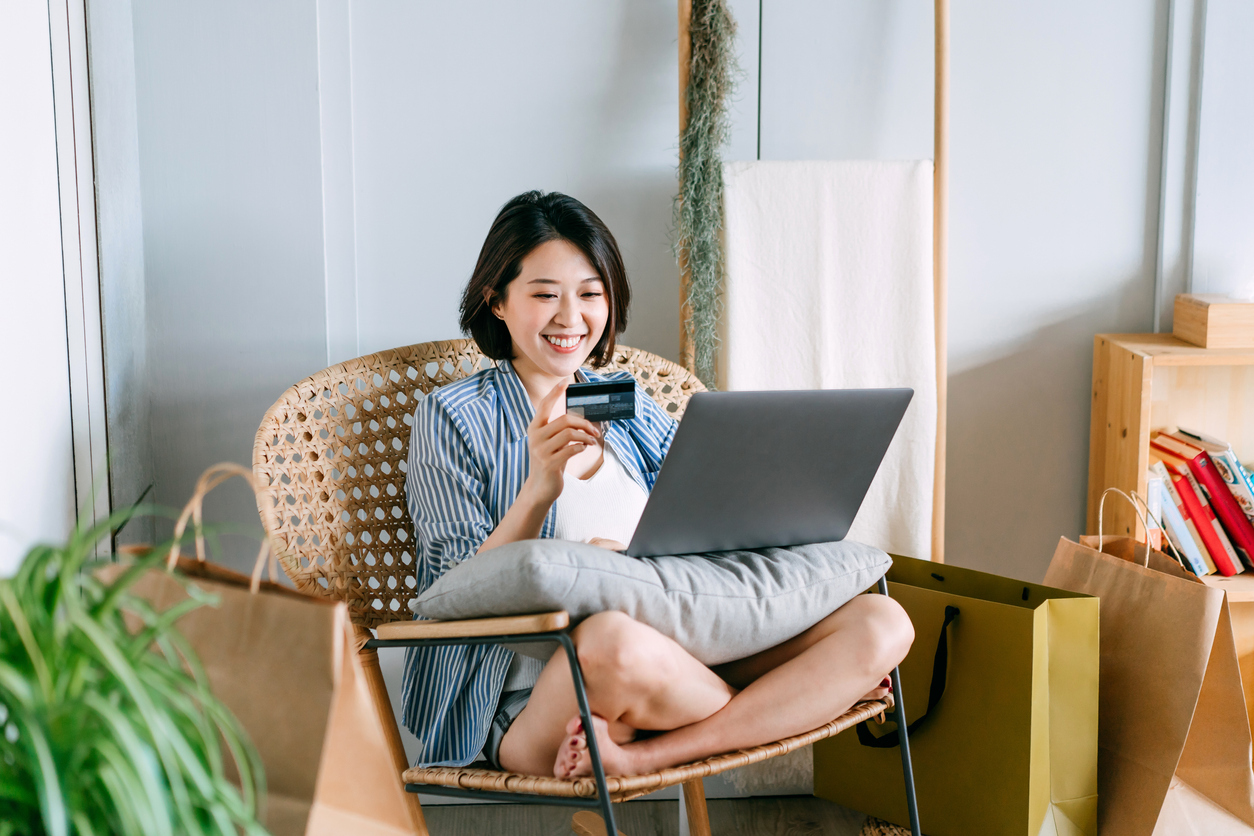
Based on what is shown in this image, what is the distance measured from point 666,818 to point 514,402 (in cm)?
91

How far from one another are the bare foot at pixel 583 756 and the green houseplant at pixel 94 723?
0.51 metres

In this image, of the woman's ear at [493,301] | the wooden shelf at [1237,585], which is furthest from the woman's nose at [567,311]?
the wooden shelf at [1237,585]

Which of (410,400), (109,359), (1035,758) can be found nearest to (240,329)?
(109,359)

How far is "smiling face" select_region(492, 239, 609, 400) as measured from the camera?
57.2 inches

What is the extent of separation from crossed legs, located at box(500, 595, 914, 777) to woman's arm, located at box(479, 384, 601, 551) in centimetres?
21

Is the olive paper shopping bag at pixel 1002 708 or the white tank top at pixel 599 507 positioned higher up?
the white tank top at pixel 599 507

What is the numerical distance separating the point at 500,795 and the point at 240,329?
1.00 metres

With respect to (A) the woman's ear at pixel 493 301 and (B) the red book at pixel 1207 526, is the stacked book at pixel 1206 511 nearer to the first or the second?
(B) the red book at pixel 1207 526

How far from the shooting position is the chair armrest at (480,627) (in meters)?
1.04

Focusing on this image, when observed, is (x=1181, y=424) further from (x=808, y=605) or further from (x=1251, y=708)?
(x=808, y=605)

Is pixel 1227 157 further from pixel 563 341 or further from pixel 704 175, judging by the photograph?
pixel 563 341

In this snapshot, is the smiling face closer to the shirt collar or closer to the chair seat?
the shirt collar

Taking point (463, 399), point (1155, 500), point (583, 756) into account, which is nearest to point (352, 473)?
point (463, 399)

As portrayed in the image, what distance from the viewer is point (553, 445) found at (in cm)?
127
